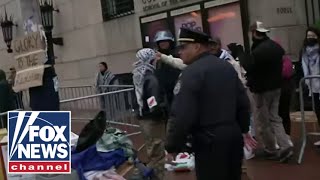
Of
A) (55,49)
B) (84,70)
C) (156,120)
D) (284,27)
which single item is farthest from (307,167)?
(55,49)

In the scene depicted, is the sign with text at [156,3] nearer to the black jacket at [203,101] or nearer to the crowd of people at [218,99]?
the crowd of people at [218,99]

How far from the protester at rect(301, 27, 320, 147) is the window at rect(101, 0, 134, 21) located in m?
7.47

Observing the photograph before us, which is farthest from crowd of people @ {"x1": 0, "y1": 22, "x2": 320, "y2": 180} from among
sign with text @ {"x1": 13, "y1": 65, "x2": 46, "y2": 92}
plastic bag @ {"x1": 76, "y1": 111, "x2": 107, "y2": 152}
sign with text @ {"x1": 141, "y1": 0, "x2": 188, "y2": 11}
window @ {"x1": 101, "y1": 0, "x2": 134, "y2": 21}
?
window @ {"x1": 101, "y1": 0, "x2": 134, "y2": 21}

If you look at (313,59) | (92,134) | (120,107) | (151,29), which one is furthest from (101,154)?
(151,29)

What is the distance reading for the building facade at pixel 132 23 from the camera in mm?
10945

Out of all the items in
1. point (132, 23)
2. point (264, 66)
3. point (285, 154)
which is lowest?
point (285, 154)

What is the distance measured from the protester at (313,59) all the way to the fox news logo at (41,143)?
14.2 feet

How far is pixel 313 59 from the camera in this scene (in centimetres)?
773

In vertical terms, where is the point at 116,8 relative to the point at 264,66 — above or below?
above

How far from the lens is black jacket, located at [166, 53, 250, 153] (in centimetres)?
406

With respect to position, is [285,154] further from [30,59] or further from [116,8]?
[116,8]

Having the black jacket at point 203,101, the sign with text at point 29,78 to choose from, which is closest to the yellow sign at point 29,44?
the sign with text at point 29,78

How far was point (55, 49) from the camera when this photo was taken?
1838 centimetres

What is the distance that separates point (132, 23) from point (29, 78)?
894cm
